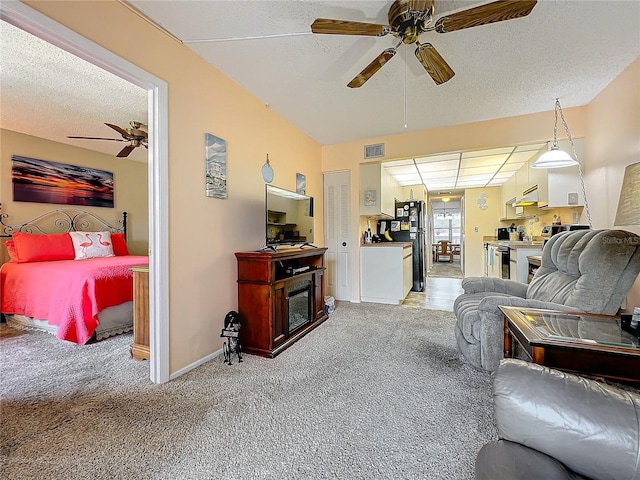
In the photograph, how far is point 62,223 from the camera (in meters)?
4.22

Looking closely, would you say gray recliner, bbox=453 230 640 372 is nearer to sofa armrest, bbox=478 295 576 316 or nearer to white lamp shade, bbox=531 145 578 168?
sofa armrest, bbox=478 295 576 316

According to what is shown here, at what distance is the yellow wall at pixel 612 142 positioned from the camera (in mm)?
2445

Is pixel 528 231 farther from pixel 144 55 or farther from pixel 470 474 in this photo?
pixel 144 55

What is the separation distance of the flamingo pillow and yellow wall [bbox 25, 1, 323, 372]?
8.97 ft

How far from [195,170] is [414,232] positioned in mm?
4297

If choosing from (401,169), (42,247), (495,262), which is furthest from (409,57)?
(42,247)

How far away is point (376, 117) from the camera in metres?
3.55

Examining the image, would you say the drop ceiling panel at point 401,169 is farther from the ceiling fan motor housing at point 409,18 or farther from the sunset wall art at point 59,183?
the sunset wall art at point 59,183

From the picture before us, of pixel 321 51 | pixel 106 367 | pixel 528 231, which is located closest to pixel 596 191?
pixel 528 231

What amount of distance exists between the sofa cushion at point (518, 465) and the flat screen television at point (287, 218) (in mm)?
2356

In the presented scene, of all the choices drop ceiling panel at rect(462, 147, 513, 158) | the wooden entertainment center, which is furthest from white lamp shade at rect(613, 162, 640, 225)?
drop ceiling panel at rect(462, 147, 513, 158)

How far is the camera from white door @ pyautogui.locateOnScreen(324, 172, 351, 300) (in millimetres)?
4555

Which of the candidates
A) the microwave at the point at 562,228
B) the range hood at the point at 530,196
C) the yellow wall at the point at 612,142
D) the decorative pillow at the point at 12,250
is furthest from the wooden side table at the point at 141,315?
the range hood at the point at 530,196

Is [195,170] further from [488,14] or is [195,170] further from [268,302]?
[488,14]
